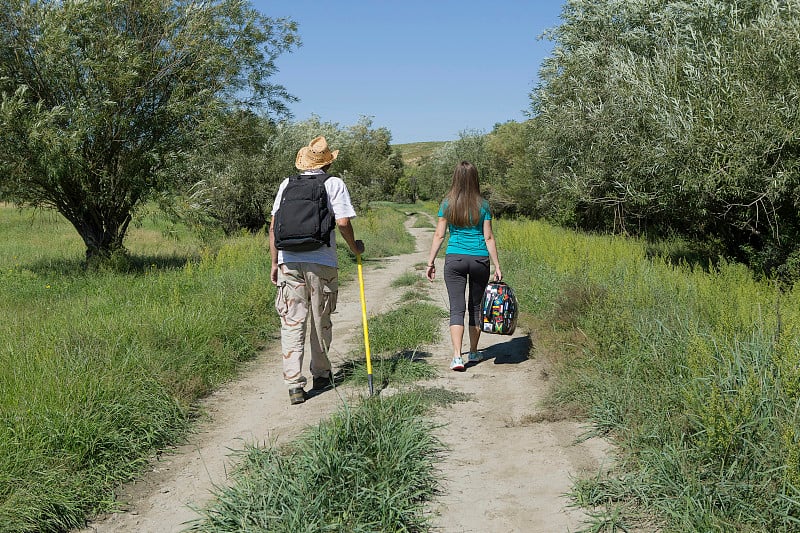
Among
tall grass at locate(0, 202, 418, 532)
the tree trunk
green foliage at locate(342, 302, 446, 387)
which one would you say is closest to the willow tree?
the tree trunk

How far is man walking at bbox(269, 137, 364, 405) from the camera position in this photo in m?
5.70

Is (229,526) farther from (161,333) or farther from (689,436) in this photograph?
(161,333)

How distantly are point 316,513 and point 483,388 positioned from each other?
9.78ft

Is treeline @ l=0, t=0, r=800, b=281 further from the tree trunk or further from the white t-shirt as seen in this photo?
the white t-shirt

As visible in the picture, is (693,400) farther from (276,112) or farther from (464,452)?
(276,112)

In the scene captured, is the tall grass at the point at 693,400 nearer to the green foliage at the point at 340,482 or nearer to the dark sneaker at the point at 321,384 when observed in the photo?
the green foliage at the point at 340,482

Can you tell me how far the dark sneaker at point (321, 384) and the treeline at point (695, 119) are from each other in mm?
7800

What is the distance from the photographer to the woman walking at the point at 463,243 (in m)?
6.60

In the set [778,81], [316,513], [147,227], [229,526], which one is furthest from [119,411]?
[147,227]

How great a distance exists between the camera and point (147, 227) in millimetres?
27531

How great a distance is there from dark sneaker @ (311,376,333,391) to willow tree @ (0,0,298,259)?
8047 mm

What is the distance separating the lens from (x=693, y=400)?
3.93 meters

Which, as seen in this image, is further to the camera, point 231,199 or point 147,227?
point 147,227

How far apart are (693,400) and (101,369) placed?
464 centimetres
